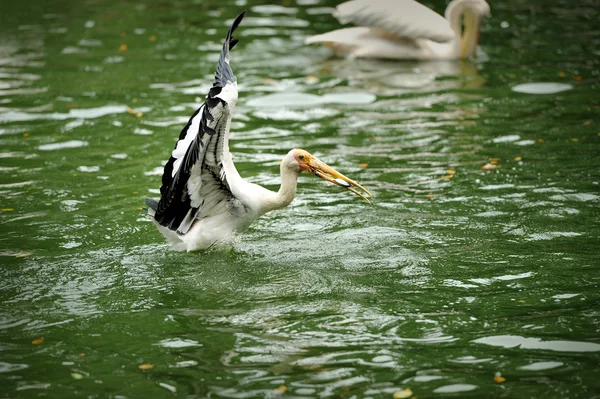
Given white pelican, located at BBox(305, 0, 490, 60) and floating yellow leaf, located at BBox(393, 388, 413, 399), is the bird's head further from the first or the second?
white pelican, located at BBox(305, 0, 490, 60)

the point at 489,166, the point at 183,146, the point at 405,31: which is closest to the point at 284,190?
the point at 183,146

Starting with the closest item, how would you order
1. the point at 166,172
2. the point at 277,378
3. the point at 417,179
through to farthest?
the point at 277,378 < the point at 166,172 < the point at 417,179

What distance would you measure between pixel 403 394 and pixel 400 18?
8.72 meters

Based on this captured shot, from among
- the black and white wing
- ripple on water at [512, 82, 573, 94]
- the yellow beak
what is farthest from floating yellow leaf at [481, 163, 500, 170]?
the black and white wing

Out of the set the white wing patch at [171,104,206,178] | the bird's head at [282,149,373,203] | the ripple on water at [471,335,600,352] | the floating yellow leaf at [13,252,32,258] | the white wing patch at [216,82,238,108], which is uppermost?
the white wing patch at [216,82,238,108]

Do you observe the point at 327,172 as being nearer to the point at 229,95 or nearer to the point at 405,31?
the point at 229,95

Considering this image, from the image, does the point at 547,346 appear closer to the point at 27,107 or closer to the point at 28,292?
the point at 28,292

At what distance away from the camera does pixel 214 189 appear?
6.86 meters

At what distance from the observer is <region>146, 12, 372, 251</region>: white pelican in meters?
6.52

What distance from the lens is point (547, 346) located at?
17.5 ft

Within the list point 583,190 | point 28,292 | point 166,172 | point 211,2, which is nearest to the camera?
point 28,292

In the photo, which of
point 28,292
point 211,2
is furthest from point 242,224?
point 211,2

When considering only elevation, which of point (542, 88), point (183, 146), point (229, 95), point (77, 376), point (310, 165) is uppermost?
point (229, 95)

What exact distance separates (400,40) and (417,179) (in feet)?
16.4
